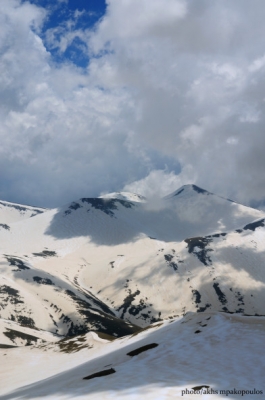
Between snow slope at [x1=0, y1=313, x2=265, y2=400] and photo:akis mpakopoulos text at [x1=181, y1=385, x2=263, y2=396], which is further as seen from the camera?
snow slope at [x1=0, y1=313, x2=265, y2=400]

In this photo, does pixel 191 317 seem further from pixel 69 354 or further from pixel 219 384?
pixel 219 384

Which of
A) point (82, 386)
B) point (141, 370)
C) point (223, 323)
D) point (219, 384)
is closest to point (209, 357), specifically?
point (141, 370)

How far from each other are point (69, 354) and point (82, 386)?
3674 centimetres

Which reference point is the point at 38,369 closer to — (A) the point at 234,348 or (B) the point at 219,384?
(A) the point at 234,348

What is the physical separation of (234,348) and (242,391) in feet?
42.9

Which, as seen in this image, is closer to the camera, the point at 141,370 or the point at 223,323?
the point at 141,370

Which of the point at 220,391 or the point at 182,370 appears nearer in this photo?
the point at 220,391

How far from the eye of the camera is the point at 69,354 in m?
59.1

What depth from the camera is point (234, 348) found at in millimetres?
32781

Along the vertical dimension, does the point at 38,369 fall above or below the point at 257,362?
below

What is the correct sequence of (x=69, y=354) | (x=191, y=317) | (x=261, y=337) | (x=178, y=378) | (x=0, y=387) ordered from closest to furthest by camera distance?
(x=178, y=378) → (x=261, y=337) → (x=0, y=387) → (x=191, y=317) → (x=69, y=354)

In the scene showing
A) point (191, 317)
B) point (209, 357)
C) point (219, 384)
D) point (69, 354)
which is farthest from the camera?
point (69, 354)

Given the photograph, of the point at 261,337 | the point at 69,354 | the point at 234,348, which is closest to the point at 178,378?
the point at 234,348

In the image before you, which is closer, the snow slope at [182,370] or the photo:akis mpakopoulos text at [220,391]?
the photo:akis mpakopoulos text at [220,391]
